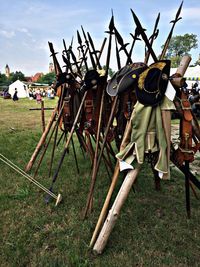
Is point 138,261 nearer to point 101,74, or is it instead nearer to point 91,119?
point 91,119

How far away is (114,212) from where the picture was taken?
2193 mm

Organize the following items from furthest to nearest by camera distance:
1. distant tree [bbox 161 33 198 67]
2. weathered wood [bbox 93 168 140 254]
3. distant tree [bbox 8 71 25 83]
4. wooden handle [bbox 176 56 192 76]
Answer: distant tree [bbox 8 71 25 83]
distant tree [bbox 161 33 198 67]
wooden handle [bbox 176 56 192 76]
weathered wood [bbox 93 168 140 254]

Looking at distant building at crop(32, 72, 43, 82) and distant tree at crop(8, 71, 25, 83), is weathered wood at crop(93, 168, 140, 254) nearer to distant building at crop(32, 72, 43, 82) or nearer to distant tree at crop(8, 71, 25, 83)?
distant tree at crop(8, 71, 25, 83)

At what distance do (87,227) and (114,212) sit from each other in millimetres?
644

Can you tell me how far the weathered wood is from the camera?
2201 millimetres

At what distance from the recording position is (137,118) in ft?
7.33

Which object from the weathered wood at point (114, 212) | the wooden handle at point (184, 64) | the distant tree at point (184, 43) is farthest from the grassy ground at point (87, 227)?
the distant tree at point (184, 43)

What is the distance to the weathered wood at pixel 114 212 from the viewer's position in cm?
220

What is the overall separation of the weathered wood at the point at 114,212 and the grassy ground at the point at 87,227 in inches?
4.2

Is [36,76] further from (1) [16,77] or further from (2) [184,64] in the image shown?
(2) [184,64]

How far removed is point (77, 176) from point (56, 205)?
99cm

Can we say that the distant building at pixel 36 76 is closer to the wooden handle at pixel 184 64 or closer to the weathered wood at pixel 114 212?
the wooden handle at pixel 184 64

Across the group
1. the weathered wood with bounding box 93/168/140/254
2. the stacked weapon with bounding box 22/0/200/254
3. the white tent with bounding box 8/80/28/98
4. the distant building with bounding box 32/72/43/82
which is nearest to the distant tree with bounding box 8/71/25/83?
the distant building with bounding box 32/72/43/82

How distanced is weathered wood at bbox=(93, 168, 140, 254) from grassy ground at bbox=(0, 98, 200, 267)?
108 mm
